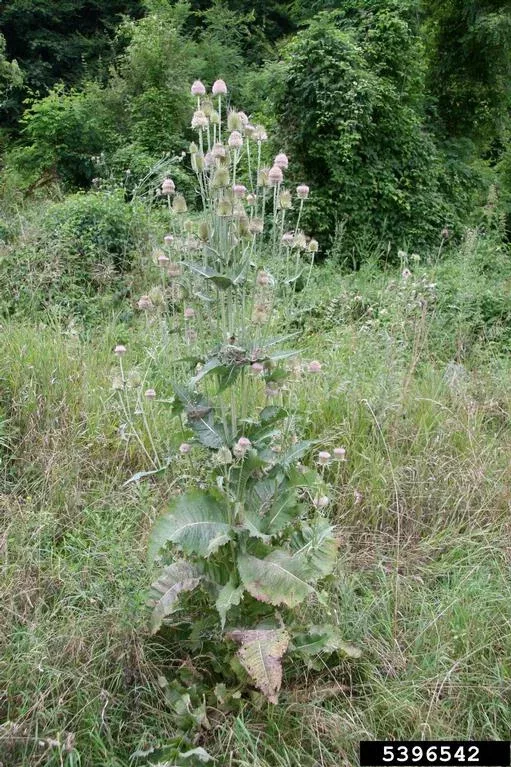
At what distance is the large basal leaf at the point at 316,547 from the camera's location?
2.00 meters

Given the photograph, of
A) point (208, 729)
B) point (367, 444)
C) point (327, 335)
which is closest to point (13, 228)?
point (327, 335)

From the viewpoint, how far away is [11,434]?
313 cm

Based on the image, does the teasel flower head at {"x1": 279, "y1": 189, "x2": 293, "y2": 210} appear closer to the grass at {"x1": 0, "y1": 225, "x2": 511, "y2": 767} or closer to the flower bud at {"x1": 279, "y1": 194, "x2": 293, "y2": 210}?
the flower bud at {"x1": 279, "y1": 194, "x2": 293, "y2": 210}

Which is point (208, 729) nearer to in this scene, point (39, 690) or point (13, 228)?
point (39, 690)

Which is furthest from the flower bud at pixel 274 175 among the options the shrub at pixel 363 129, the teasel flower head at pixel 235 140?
the shrub at pixel 363 129

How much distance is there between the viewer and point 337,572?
2.46 metres

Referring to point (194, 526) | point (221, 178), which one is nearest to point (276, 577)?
point (194, 526)

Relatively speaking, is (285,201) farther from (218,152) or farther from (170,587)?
(170,587)

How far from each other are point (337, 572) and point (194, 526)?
29.2 inches

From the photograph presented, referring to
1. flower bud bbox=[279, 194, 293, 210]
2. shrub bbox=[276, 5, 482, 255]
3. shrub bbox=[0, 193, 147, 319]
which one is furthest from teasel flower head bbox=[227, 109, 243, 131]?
shrub bbox=[276, 5, 482, 255]

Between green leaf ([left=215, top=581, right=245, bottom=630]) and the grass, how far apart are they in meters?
0.31

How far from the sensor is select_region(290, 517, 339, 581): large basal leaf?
200 centimetres

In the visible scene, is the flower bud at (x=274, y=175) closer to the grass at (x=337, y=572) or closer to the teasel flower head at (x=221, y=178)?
the teasel flower head at (x=221, y=178)

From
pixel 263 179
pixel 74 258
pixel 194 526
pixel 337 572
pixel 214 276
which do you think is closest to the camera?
pixel 214 276
